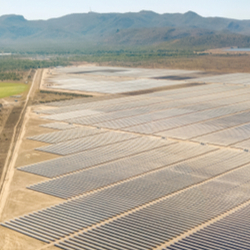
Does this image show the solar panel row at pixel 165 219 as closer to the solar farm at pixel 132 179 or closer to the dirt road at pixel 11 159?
the solar farm at pixel 132 179

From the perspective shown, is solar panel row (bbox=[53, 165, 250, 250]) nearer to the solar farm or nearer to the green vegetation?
the solar farm

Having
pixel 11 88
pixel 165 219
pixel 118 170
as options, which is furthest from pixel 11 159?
pixel 11 88

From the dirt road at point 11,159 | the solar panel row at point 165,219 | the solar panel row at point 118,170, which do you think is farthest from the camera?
the dirt road at point 11,159

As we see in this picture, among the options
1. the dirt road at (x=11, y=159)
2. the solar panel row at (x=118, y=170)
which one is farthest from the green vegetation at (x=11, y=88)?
the solar panel row at (x=118, y=170)

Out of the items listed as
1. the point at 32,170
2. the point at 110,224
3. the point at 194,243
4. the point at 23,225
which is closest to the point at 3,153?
the point at 32,170

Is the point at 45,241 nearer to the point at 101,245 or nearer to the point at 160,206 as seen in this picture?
the point at 101,245

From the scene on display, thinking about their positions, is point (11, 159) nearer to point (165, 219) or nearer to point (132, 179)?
point (132, 179)

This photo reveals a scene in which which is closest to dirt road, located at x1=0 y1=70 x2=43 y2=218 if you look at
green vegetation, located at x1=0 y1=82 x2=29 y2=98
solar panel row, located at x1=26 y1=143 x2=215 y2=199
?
solar panel row, located at x1=26 y1=143 x2=215 y2=199
